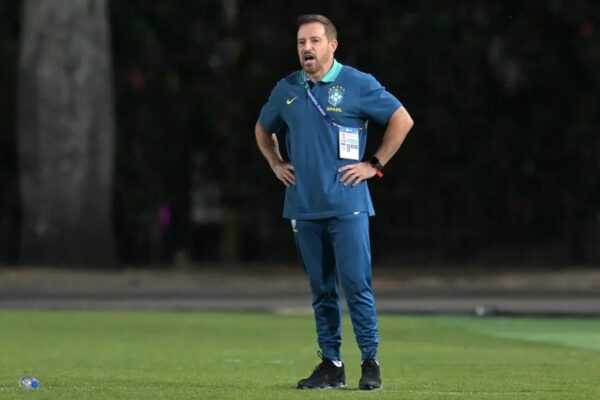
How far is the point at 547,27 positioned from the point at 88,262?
27.7 feet

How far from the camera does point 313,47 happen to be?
1133cm

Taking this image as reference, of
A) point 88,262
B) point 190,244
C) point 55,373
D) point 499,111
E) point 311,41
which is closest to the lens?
point 311,41

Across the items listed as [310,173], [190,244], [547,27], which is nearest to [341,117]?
[310,173]

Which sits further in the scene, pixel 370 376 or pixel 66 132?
pixel 66 132

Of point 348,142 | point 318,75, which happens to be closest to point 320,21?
point 318,75

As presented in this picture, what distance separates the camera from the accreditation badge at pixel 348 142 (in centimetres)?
1138

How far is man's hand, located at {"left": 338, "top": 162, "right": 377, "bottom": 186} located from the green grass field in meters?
1.24

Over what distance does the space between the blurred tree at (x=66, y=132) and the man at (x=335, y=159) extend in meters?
18.8

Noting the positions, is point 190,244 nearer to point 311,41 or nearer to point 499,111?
point 499,111

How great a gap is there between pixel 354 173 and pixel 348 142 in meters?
0.19

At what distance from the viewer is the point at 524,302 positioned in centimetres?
2338

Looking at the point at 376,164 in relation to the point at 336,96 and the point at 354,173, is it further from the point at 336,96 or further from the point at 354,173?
the point at 336,96

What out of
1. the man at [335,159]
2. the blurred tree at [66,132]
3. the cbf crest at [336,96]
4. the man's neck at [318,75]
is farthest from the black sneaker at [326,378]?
the blurred tree at [66,132]

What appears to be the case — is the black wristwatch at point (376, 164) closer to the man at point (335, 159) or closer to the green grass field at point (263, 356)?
the man at point (335, 159)
